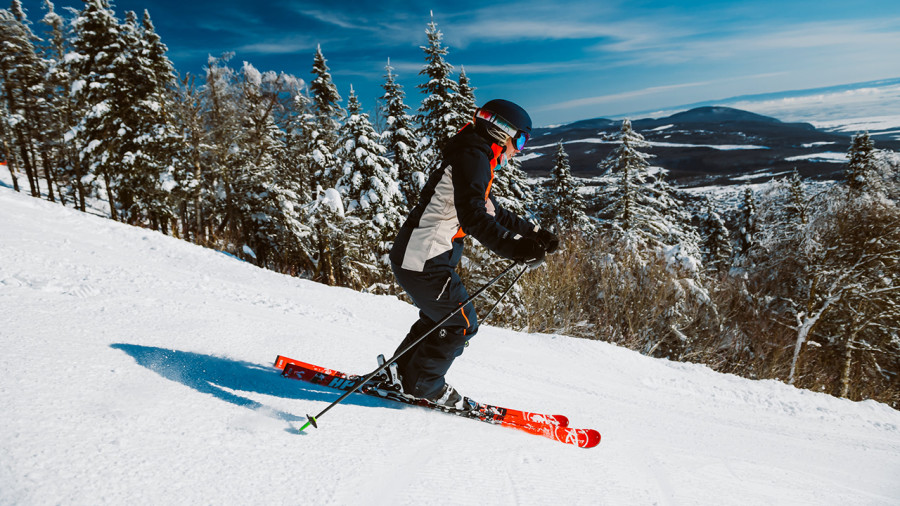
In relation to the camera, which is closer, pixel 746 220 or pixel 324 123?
pixel 324 123

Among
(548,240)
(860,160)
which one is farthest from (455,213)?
(860,160)

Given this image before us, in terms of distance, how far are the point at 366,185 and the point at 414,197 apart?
281 centimetres

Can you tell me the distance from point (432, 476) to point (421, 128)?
684 inches

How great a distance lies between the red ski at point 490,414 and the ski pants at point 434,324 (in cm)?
19

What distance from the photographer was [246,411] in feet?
8.07

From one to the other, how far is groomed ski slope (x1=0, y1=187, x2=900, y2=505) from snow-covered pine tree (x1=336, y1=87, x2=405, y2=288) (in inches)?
457

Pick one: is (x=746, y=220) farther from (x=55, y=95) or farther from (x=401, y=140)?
(x=55, y=95)

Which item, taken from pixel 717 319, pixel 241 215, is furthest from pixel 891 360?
pixel 241 215

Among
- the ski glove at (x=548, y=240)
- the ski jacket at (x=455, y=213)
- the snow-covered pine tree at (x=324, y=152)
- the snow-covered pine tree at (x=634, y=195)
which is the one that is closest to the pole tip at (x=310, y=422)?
the ski jacket at (x=455, y=213)

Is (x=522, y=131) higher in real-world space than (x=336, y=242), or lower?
higher

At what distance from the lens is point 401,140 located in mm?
19234

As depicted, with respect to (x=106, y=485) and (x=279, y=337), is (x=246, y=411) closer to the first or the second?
(x=106, y=485)

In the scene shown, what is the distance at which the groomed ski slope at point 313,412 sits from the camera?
6.15 ft

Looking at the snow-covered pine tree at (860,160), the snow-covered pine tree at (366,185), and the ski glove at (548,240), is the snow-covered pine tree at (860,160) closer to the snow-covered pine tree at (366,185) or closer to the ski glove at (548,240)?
the snow-covered pine tree at (366,185)
